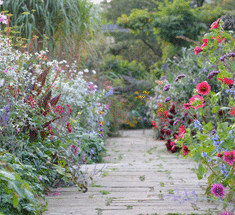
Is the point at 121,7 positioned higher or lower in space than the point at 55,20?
lower

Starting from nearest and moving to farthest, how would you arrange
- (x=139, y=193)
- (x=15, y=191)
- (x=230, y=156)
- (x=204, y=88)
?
(x=15, y=191) < (x=230, y=156) < (x=204, y=88) < (x=139, y=193)

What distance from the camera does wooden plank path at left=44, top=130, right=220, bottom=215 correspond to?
2.56 m

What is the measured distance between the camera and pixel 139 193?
308 centimetres

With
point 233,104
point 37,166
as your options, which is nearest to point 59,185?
point 37,166

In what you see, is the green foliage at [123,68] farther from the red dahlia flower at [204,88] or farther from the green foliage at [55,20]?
the red dahlia flower at [204,88]

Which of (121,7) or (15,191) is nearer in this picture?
(15,191)

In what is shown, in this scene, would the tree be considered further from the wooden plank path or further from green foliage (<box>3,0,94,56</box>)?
the wooden plank path

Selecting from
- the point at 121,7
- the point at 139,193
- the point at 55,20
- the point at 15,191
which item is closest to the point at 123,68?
the point at 55,20

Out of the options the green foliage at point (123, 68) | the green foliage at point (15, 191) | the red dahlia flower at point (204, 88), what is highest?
the red dahlia flower at point (204, 88)

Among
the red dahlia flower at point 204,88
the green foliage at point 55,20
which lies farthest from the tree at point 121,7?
the red dahlia flower at point 204,88

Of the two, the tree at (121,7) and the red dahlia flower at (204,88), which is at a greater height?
the red dahlia flower at (204,88)

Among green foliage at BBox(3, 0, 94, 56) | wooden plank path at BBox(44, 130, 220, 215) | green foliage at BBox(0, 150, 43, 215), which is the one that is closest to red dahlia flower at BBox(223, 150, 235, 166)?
wooden plank path at BBox(44, 130, 220, 215)

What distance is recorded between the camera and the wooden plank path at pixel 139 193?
8.41 ft

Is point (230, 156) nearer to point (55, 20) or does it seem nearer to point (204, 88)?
point (204, 88)
